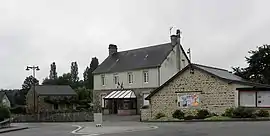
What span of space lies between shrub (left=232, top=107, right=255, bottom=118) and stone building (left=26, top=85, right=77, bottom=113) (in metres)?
→ 51.5

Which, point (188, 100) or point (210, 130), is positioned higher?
point (188, 100)

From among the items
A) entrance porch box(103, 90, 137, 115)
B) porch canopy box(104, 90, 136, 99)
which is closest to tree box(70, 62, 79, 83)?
entrance porch box(103, 90, 137, 115)

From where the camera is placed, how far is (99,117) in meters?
32.3

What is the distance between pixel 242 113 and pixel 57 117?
2959cm

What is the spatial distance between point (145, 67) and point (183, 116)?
21.1m

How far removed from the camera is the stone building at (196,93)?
37.2 m

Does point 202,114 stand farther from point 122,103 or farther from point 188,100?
point 122,103

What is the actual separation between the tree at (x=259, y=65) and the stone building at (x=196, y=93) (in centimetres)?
2145

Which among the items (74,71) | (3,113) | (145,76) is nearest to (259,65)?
(145,76)

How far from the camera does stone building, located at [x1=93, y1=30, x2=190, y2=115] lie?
189 feet

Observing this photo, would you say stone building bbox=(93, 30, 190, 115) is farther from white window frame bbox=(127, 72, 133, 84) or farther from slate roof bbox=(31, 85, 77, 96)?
slate roof bbox=(31, 85, 77, 96)

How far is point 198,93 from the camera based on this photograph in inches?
1542

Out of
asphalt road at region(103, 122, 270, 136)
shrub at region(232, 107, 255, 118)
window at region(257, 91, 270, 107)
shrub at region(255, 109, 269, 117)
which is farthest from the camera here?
window at region(257, 91, 270, 107)

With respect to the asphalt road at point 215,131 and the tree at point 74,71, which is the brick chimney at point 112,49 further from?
the tree at point 74,71
